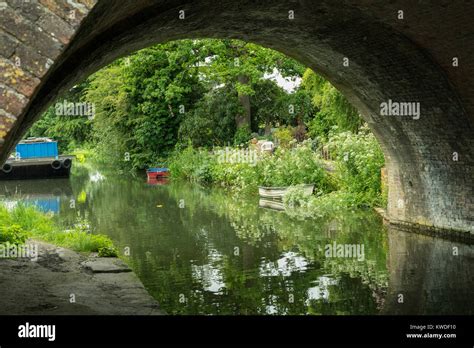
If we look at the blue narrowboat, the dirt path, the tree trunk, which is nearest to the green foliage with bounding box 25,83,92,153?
the blue narrowboat

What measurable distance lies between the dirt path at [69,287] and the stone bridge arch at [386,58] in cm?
212

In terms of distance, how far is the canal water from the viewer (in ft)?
27.4

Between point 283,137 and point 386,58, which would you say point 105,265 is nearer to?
point 386,58

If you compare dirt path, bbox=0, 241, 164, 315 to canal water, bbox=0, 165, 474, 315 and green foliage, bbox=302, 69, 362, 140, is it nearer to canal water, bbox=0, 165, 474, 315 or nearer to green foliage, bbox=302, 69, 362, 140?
canal water, bbox=0, 165, 474, 315

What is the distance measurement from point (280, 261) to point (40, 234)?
4669mm

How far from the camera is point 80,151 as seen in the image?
5659cm

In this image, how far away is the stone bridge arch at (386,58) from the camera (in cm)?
833

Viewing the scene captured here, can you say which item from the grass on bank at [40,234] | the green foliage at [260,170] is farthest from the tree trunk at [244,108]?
the grass on bank at [40,234]

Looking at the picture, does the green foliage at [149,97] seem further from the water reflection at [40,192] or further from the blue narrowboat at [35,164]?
the water reflection at [40,192]

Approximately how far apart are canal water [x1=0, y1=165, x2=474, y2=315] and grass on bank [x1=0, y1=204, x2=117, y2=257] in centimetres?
61

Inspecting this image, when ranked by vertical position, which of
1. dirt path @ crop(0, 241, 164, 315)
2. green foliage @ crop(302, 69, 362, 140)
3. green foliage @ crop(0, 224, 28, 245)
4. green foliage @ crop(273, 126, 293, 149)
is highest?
green foliage @ crop(302, 69, 362, 140)

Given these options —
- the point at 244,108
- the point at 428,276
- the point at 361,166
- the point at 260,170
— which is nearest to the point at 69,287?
the point at 428,276
